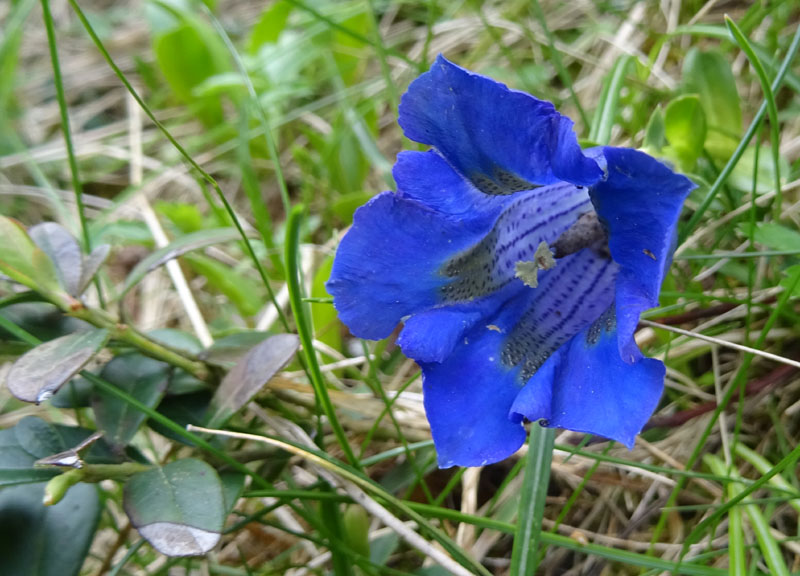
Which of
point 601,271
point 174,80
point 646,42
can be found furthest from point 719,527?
point 174,80

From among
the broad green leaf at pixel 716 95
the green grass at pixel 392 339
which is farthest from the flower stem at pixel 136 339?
the broad green leaf at pixel 716 95

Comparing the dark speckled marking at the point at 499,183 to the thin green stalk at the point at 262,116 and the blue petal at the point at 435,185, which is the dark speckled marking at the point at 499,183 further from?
the thin green stalk at the point at 262,116

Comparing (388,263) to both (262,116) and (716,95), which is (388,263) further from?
(716,95)

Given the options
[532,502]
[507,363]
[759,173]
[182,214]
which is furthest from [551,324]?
[182,214]

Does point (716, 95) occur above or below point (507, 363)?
above

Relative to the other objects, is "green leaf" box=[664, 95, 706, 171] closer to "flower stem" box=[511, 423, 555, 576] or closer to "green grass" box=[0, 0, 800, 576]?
"green grass" box=[0, 0, 800, 576]

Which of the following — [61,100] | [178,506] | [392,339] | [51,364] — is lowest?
[392,339]
